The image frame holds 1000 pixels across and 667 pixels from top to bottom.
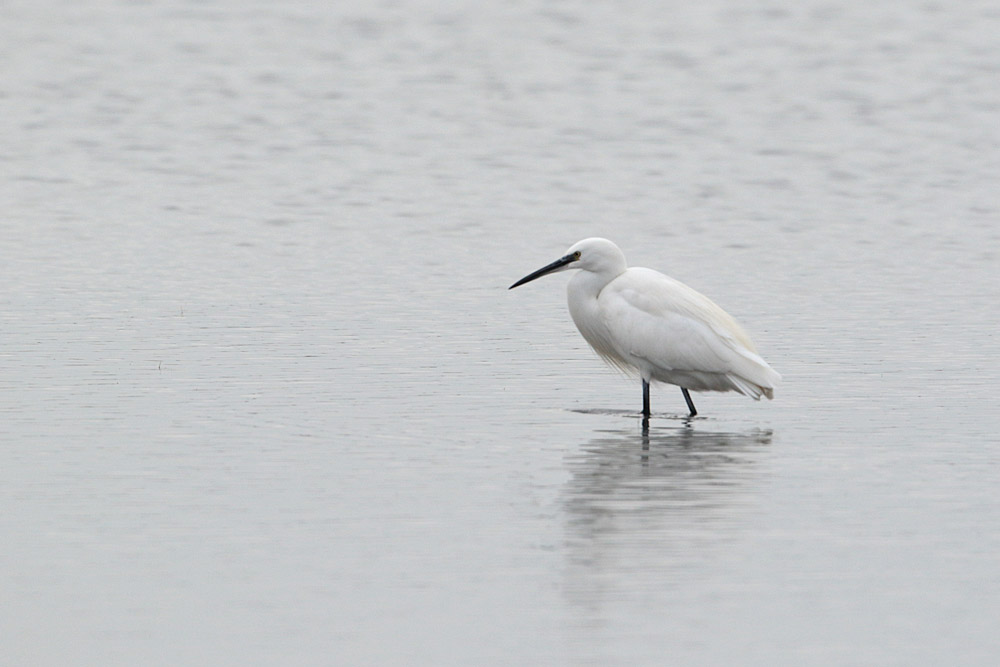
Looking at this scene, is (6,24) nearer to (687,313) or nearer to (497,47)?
(497,47)

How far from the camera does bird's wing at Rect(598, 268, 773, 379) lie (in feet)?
38.6

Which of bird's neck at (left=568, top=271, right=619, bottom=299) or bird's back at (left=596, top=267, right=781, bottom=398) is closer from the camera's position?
bird's back at (left=596, top=267, right=781, bottom=398)

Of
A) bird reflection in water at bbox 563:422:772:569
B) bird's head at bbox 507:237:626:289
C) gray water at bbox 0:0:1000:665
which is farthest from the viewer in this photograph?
bird's head at bbox 507:237:626:289

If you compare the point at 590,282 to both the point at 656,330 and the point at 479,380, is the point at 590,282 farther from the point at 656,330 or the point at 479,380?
A: the point at 479,380

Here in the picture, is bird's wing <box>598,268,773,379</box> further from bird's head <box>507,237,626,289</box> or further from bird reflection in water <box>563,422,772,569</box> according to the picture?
bird reflection in water <box>563,422,772,569</box>

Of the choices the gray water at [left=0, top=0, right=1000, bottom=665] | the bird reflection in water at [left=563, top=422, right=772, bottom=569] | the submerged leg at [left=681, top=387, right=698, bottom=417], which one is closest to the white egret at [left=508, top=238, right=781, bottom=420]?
the submerged leg at [left=681, top=387, right=698, bottom=417]

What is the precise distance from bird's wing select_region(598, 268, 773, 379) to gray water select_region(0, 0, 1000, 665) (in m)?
0.36

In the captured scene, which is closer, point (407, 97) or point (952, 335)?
point (952, 335)

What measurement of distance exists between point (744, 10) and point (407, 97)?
43.5 feet

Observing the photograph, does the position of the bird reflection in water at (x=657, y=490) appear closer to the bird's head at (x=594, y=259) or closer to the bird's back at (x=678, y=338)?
the bird's back at (x=678, y=338)

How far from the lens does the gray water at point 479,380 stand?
751cm

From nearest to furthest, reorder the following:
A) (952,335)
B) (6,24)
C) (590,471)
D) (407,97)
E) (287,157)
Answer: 1. (590,471)
2. (952,335)
3. (287,157)
4. (407,97)
5. (6,24)

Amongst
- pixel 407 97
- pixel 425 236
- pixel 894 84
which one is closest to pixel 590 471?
pixel 425 236

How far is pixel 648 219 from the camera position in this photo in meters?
19.6
